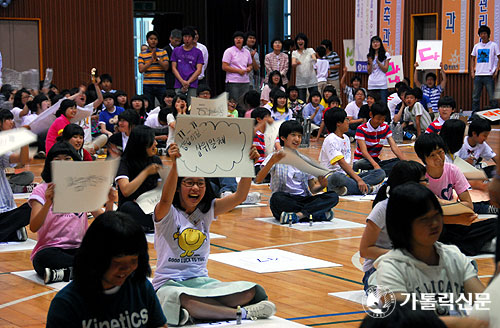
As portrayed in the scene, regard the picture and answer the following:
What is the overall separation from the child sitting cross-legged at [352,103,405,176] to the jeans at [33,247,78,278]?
538cm

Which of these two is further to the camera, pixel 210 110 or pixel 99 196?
pixel 210 110

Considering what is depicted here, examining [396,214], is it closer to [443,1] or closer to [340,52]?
[443,1]

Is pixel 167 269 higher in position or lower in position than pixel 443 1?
lower

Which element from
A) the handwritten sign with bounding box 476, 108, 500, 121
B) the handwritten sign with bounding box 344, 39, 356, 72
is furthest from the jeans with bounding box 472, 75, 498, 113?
the handwritten sign with bounding box 476, 108, 500, 121

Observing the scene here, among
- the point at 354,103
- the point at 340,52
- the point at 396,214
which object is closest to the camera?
the point at 396,214

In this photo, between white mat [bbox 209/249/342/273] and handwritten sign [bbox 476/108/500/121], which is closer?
white mat [bbox 209/249/342/273]

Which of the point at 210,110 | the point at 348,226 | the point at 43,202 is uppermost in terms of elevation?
the point at 210,110

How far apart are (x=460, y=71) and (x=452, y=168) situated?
1307cm

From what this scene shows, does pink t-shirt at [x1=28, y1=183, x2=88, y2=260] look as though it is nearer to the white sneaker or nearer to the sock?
the sock

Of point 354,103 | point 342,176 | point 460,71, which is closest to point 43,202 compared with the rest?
point 342,176

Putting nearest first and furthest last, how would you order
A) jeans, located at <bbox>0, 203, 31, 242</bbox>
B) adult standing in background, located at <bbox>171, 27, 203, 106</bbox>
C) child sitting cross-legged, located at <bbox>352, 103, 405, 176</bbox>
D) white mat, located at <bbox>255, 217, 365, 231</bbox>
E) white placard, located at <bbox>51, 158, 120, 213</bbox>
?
white placard, located at <bbox>51, 158, 120, 213</bbox>
jeans, located at <bbox>0, 203, 31, 242</bbox>
white mat, located at <bbox>255, 217, 365, 231</bbox>
child sitting cross-legged, located at <bbox>352, 103, 405, 176</bbox>
adult standing in background, located at <bbox>171, 27, 203, 106</bbox>

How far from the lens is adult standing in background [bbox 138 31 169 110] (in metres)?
16.2

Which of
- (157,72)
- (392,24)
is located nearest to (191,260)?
(157,72)

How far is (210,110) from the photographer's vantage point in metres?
8.49
